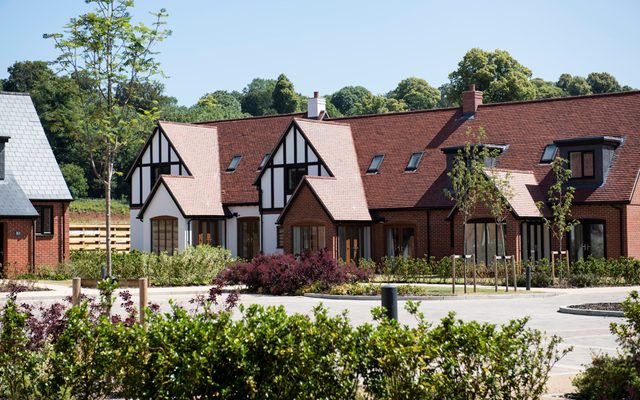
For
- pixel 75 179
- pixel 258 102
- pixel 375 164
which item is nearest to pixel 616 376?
pixel 375 164

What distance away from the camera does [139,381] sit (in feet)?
32.0

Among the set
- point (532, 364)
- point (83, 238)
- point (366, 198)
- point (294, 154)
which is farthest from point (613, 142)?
point (532, 364)

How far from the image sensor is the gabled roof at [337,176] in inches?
1667

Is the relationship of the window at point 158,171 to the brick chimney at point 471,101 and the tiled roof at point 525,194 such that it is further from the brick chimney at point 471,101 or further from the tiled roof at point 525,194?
the tiled roof at point 525,194

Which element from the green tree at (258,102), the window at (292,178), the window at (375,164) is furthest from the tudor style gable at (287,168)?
the green tree at (258,102)

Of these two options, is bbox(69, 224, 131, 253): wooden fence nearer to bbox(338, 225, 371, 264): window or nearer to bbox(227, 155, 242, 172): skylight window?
bbox(227, 155, 242, 172): skylight window

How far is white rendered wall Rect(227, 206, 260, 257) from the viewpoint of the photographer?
47.5 m

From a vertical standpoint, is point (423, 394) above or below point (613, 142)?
below

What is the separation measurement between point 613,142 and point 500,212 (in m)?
7.97

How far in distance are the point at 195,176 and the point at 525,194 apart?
55.0 feet

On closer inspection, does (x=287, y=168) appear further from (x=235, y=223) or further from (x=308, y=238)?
(x=308, y=238)

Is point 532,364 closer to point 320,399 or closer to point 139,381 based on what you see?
point 320,399

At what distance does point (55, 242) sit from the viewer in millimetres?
42719

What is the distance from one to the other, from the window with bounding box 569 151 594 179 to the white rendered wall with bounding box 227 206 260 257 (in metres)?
15.0
